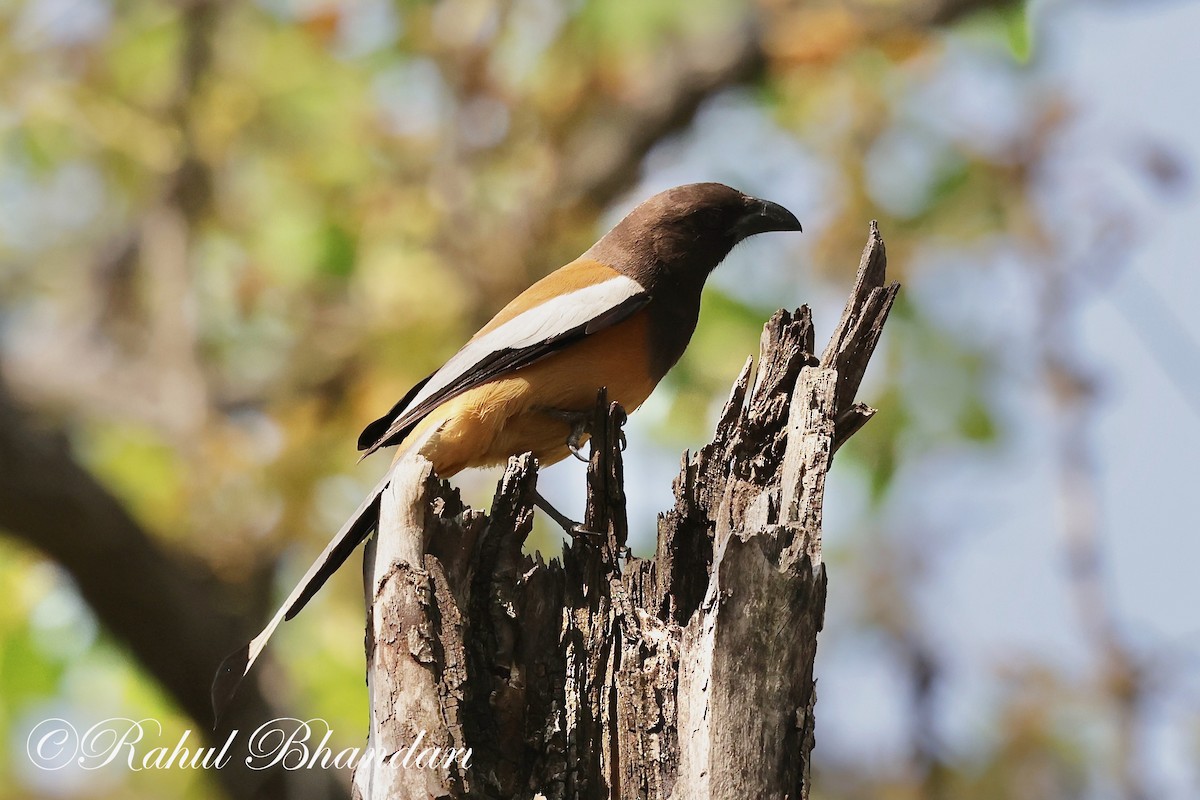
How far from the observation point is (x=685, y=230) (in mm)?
5582

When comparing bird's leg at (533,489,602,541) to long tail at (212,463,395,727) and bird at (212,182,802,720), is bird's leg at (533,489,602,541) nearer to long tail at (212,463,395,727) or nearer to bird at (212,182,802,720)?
bird at (212,182,802,720)

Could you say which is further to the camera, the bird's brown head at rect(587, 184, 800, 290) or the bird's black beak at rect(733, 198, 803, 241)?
the bird's black beak at rect(733, 198, 803, 241)

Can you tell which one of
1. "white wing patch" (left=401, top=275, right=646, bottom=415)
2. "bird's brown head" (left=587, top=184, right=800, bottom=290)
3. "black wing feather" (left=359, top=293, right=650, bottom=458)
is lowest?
"black wing feather" (left=359, top=293, right=650, bottom=458)

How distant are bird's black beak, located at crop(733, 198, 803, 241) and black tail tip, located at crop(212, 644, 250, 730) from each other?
10.1ft

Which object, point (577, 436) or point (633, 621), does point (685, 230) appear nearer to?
point (577, 436)

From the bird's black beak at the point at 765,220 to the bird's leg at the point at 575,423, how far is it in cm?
138

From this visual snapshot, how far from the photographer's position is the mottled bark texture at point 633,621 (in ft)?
10.4

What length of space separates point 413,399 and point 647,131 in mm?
4344

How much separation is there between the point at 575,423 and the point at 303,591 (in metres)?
1.36

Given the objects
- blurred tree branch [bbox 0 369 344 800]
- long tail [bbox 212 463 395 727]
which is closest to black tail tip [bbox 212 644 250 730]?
long tail [bbox 212 463 395 727]

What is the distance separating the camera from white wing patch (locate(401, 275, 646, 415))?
4949mm

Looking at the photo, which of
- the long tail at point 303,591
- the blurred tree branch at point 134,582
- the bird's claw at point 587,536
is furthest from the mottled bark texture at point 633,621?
the blurred tree branch at point 134,582

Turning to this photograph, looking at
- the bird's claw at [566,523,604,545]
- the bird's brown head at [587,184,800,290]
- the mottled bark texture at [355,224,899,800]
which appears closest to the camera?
the mottled bark texture at [355,224,899,800]

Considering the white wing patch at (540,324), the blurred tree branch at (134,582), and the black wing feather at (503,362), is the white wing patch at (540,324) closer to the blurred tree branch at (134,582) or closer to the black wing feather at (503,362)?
the black wing feather at (503,362)
